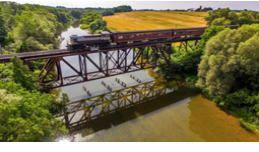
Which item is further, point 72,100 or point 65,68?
point 65,68

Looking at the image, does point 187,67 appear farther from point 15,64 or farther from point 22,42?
point 22,42

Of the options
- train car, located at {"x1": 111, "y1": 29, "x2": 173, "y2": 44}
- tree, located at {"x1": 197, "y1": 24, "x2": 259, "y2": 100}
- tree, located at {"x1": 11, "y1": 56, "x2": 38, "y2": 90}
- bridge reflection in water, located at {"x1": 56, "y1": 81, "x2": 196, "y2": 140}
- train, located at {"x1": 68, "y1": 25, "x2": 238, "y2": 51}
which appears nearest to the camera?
tree, located at {"x1": 11, "y1": 56, "x2": 38, "y2": 90}

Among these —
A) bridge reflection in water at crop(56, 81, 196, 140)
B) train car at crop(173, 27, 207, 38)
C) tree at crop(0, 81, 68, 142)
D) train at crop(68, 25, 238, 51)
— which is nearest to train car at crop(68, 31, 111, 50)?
train at crop(68, 25, 238, 51)

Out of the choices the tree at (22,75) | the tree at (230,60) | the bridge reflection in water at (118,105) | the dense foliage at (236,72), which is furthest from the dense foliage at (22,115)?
the dense foliage at (236,72)

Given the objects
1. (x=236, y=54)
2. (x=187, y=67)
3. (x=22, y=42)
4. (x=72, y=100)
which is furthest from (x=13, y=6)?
(x=236, y=54)

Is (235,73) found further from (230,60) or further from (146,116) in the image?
(146,116)

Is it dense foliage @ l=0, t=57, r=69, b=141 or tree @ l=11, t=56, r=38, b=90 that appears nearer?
dense foliage @ l=0, t=57, r=69, b=141

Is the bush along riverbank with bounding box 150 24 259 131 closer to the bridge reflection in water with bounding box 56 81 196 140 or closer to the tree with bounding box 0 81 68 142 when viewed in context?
the bridge reflection in water with bounding box 56 81 196 140
